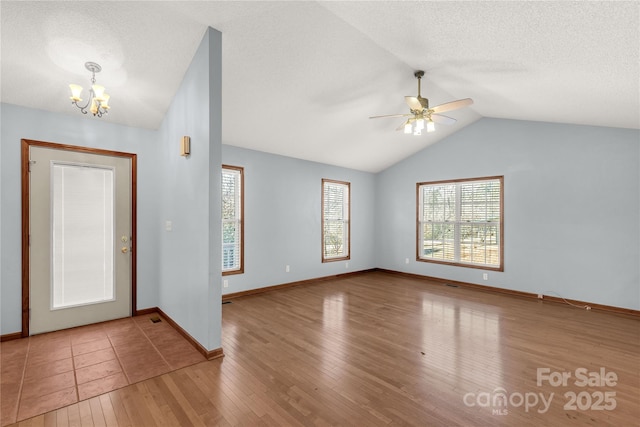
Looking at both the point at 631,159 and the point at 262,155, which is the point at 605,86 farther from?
the point at 262,155

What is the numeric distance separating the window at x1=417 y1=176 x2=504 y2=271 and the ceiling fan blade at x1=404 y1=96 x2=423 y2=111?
9.54 ft

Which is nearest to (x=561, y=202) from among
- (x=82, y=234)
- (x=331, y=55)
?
(x=331, y=55)

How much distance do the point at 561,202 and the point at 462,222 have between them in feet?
5.32

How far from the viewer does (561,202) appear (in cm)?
467

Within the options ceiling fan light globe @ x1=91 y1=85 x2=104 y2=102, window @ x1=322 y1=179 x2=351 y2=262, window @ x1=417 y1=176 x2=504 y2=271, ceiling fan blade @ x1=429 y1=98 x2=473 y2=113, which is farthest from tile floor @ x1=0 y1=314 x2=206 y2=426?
window @ x1=417 y1=176 x2=504 y2=271

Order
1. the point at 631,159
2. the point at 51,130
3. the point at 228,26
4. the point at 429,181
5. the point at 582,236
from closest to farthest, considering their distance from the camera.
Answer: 1. the point at 228,26
2. the point at 51,130
3. the point at 631,159
4. the point at 582,236
5. the point at 429,181

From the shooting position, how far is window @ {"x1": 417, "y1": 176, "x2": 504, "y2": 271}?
546 cm

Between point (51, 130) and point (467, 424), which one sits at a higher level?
point (51, 130)

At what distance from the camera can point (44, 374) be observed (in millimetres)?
2463

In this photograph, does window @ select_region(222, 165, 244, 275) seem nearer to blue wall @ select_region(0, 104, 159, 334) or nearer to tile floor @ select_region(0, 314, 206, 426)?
blue wall @ select_region(0, 104, 159, 334)

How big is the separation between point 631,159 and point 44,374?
287 inches

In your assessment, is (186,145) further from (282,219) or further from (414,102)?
(282,219)

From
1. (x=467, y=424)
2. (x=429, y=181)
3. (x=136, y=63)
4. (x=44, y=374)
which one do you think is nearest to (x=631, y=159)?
(x=429, y=181)

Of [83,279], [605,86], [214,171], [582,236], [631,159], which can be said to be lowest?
[83,279]
